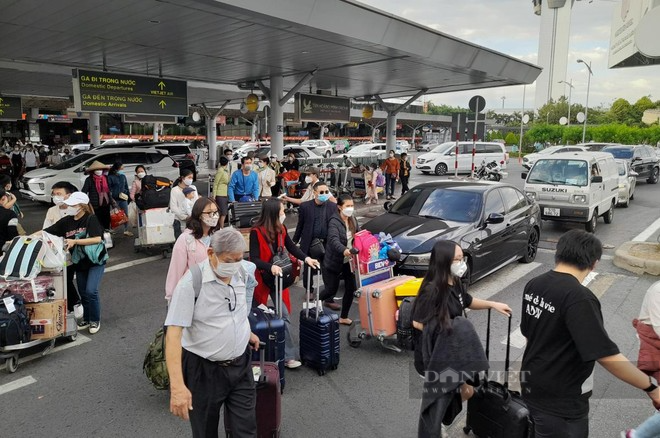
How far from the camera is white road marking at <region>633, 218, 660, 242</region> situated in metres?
12.0

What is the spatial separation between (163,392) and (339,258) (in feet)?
7.89

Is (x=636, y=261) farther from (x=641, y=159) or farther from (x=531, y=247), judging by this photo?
(x=641, y=159)

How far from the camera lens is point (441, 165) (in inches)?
1094

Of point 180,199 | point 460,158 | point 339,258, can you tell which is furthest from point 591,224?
point 460,158

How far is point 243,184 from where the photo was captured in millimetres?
10445

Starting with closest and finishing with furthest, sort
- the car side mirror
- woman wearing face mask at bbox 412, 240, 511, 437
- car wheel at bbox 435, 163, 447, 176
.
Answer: woman wearing face mask at bbox 412, 240, 511, 437
the car side mirror
car wheel at bbox 435, 163, 447, 176

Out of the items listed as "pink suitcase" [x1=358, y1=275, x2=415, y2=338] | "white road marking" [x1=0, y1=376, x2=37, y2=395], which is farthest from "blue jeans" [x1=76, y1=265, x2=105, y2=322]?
"pink suitcase" [x1=358, y1=275, x2=415, y2=338]

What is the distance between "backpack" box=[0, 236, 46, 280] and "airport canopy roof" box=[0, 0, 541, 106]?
16.1 feet

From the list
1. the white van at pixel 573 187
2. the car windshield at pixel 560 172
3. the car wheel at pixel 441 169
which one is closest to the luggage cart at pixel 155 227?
the white van at pixel 573 187

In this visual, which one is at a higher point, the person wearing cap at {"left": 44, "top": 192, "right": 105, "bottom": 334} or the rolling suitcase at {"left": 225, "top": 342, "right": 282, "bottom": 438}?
the person wearing cap at {"left": 44, "top": 192, "right": 105, "bottom": 334}

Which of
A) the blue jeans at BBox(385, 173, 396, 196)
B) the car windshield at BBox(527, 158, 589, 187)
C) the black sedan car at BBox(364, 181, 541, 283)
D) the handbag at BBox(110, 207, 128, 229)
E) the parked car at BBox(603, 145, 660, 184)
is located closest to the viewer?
the black sedan car at BBox(364, 181, 541, 283)

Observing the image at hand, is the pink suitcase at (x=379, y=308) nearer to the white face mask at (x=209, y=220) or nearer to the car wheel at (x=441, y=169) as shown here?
the white face mask at (x=209, y=220)

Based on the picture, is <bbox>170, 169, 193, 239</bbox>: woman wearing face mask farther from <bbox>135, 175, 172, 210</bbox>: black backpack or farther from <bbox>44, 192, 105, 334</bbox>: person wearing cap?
<bbox>44, 192, 105, 334</bbox>: person wearing cap

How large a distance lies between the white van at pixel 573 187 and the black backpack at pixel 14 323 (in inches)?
406
